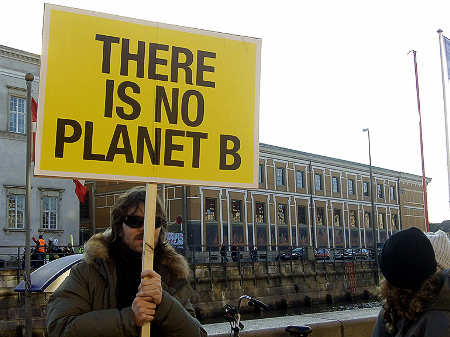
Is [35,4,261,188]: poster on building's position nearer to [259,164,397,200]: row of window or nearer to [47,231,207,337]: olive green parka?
[47,231,207,337]: olive green parka

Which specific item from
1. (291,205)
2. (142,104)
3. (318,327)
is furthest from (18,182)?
(291,205)

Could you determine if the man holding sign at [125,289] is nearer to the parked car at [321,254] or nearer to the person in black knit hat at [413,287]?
the person in black knit hat at [413,287]

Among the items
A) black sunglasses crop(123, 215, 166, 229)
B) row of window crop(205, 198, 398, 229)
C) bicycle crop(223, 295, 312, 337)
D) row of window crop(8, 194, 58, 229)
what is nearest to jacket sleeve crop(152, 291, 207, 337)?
black sunglasses crop(123, 215, 166, 229)

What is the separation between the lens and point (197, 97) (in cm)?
366

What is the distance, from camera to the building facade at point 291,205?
1929 inches

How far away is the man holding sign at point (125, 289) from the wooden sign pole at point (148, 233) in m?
0.07

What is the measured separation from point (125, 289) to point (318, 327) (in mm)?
4252

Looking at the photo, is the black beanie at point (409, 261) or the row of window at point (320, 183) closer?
the black beanie at point (409, 261)

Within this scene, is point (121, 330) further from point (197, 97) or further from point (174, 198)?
point (174, 198)

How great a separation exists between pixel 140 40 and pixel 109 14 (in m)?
0.25

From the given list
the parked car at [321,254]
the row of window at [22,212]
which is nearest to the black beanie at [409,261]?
the row of window at [22,212]

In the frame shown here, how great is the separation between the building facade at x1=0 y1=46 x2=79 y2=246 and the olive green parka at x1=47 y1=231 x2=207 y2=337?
94.8ft

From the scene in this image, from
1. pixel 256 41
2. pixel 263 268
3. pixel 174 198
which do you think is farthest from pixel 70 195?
pixel 256 41

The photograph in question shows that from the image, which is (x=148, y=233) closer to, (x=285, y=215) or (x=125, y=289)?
(x=125, y=289)
